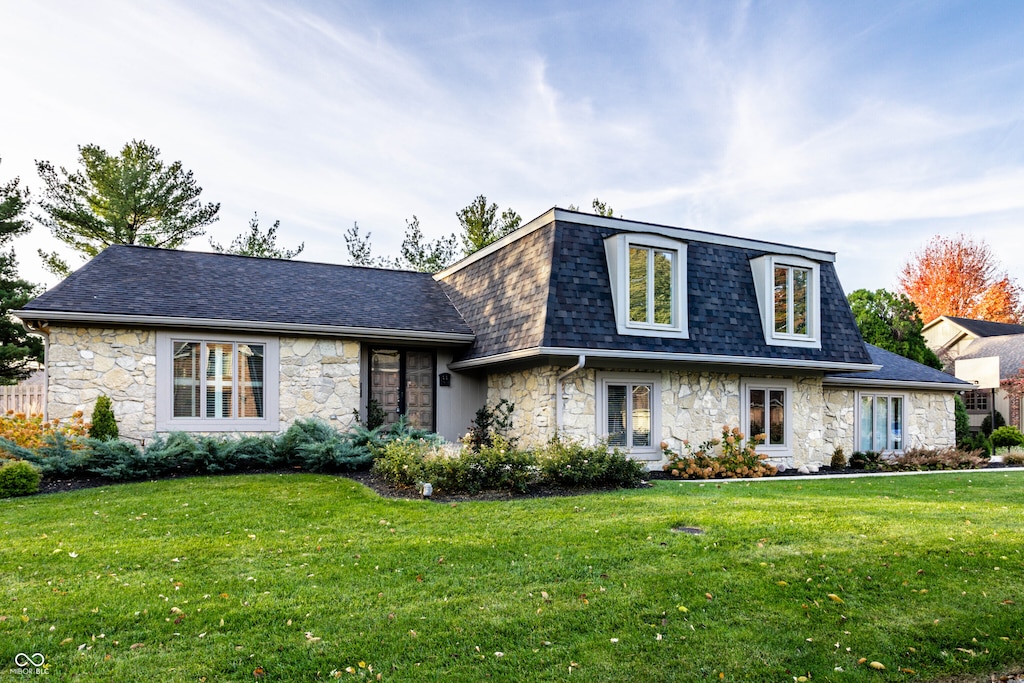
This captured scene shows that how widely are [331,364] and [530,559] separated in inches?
288

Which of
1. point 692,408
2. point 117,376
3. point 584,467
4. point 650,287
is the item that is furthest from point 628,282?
point 117,376

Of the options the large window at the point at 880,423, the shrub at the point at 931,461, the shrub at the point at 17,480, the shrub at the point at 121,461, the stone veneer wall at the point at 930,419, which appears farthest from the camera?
the stone veneer wall at the point at 930,419

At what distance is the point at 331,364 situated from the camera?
11680 millimetres

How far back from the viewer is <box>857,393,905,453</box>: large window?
574 inches

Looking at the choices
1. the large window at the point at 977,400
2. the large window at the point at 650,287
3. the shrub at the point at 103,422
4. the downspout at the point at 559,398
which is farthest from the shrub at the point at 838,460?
the large window at the point at 977,400

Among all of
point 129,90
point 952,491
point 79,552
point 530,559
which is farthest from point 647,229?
point 129,90

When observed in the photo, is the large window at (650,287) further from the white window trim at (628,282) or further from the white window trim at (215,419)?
the white window trim at (215,419)

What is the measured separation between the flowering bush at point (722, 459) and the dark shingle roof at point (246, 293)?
4593mm

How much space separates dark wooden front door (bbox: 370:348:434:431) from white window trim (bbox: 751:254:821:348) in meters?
6.52

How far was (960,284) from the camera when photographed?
3488 centimetres

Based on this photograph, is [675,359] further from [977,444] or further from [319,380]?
[977,444]

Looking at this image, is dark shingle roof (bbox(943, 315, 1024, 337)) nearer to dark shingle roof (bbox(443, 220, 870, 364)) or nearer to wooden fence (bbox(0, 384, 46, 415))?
dark shingle roof (bbox(443, 220, 870, 364))

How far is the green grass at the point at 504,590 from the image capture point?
12.0ft

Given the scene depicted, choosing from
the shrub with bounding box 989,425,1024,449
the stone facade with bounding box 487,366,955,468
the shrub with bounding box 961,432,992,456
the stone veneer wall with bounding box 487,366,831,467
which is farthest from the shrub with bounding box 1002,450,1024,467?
the stone veneer wall with bounding box 487,366,831,467
